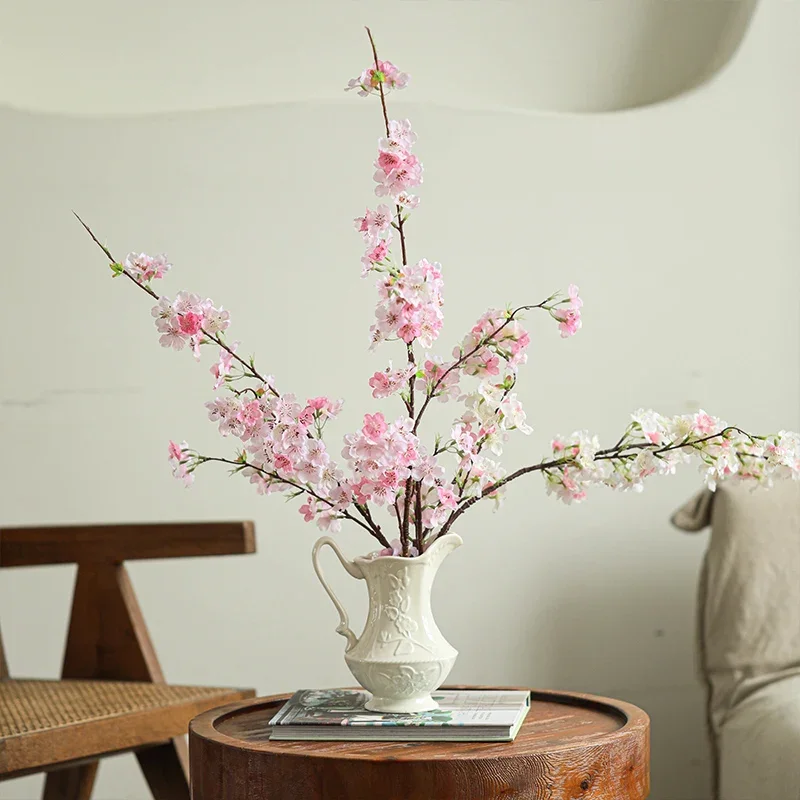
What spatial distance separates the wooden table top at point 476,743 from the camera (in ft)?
3.03

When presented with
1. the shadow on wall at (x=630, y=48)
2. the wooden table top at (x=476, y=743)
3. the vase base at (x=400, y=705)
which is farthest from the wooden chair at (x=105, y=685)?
the shadow on wall at (x=630, y=48)

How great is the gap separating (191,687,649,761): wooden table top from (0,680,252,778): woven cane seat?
0.60 ft

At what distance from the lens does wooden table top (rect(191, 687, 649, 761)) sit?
0.92 metres

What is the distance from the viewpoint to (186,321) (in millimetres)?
996

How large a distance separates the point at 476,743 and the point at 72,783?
2.70 feet

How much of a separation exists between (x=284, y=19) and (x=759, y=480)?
133cm

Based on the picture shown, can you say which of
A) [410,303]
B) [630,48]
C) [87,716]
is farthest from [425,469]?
[630,48]

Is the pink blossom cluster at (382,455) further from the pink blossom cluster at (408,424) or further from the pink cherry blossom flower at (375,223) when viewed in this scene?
the pink cherry blossom flower at (375,223)

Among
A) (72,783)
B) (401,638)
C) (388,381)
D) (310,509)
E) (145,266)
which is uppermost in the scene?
(145,266)

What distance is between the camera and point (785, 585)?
5.38ft

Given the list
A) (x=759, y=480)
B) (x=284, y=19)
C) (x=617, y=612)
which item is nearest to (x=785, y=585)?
(x=617, y=612)

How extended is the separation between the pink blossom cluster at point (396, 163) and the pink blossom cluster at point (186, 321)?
181 millimetres

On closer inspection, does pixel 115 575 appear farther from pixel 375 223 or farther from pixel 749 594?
pixel 749 594

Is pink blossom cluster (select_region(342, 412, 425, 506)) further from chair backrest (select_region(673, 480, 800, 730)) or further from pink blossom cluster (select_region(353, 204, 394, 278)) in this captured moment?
chair backrest (select_region(673, 480, 800, 730))
